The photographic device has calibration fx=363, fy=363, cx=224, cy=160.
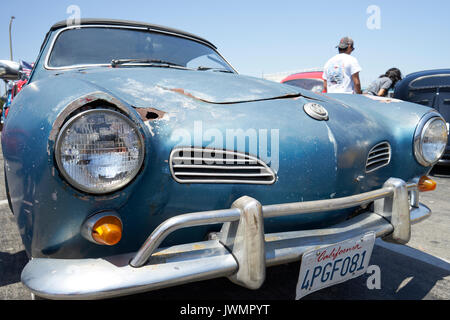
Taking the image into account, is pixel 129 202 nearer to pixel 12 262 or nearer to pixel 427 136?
pixel 12 262

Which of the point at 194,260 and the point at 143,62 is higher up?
the point at 143,62

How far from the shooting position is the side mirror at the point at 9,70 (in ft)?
9.03

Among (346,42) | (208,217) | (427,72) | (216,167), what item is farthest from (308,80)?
(208,217)

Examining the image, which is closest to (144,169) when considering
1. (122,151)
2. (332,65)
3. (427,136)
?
(122,151)

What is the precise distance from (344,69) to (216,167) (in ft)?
10.8

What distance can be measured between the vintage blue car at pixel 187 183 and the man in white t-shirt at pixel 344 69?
238 centimetres

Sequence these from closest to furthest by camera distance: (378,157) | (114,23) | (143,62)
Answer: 1. (378,157)
2. (143,62)
3. (114,23)

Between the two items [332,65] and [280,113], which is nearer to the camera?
[280,113]

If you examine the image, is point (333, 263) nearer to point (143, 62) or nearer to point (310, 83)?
point (143, 62)

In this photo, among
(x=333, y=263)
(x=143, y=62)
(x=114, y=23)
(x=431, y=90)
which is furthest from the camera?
(x=431, y=90)

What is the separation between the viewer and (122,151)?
127 cm

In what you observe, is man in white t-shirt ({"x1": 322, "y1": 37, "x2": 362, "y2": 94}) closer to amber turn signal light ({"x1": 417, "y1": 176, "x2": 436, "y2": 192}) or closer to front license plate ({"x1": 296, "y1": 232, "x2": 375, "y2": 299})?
amber turn signal light ({"x1": 417, "y1": 176, "x2": 436, "y2": 192})

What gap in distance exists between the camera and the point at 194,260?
1296 mm
